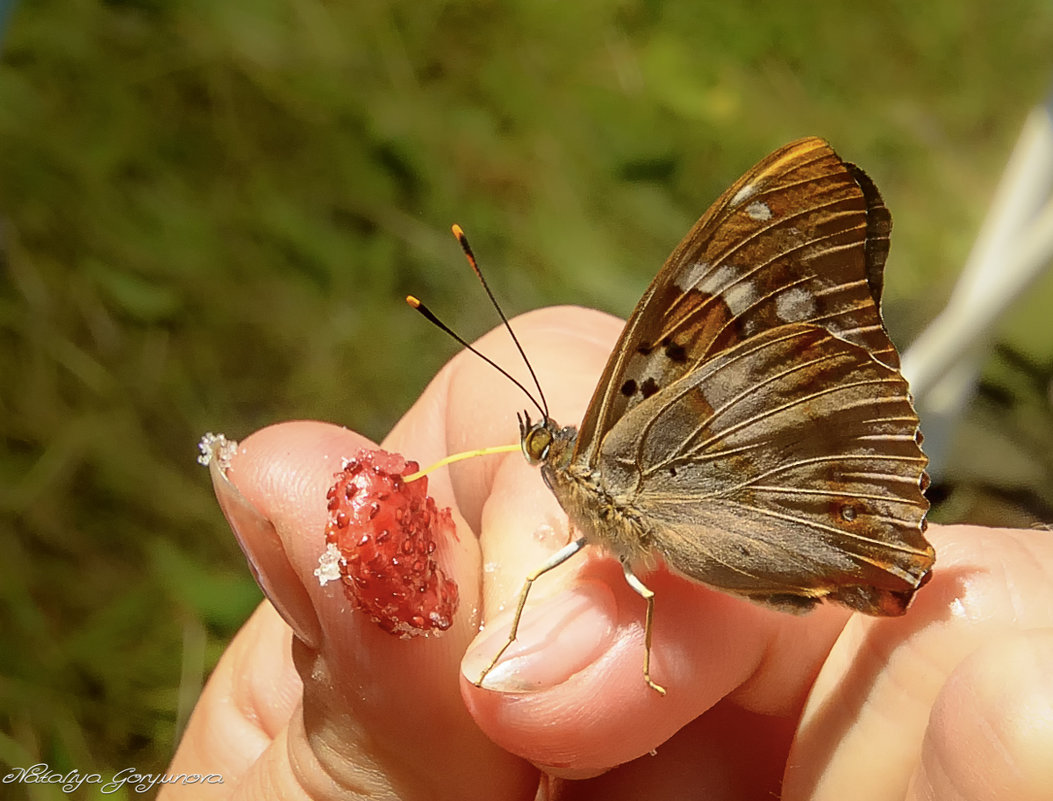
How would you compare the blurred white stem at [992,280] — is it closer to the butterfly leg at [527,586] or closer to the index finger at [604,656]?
the index finger at [604,656]

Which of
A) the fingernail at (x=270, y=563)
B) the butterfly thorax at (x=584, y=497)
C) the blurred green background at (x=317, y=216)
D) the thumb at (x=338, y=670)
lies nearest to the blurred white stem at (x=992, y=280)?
the blurred green background at (x=317, y=216)

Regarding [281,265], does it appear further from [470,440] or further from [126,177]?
[470,440]

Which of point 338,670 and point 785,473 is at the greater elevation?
point 785,473

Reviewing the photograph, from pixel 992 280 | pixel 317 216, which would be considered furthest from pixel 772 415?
pixel 317 216

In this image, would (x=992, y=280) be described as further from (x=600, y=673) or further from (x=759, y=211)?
(x=600, y=673)

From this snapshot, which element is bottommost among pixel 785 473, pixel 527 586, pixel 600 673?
pixel 600 673

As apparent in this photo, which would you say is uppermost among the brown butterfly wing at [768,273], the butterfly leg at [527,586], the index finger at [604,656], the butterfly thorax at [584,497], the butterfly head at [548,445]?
the brown butterfly wing at [768,273]
